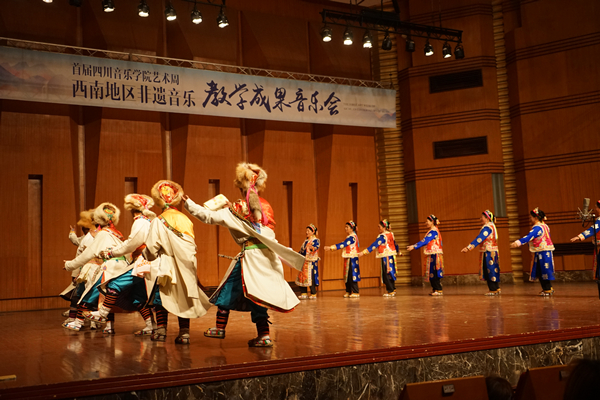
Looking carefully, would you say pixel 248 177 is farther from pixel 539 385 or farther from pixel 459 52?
pixel 459 52

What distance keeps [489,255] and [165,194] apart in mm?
6331

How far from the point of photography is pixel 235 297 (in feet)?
14.2

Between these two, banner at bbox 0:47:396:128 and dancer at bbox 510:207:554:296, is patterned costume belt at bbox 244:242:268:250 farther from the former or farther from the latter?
banner at bbox 0:47:396:128

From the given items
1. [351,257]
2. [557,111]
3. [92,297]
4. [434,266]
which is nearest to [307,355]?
[92,297]

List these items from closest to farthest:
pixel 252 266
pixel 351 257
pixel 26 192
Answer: pixel 252 266, pixel 26 192, pixel 351 257

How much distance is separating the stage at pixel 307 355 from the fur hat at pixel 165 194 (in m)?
1.24

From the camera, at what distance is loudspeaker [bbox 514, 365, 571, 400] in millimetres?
3257

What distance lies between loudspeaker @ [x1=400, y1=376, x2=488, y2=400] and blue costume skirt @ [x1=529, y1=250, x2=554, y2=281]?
608 centimetres

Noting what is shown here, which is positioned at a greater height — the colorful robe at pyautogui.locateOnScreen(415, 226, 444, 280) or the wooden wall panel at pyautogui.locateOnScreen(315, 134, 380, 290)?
the wooden wall panel at pyautogui.locateOnScreen(315, 134, 380, 290)

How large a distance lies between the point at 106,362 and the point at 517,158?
1087 cm

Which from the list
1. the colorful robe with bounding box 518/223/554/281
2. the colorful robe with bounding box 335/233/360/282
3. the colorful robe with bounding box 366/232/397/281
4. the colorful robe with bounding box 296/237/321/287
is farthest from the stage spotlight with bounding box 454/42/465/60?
the colorful robe with bounding box 296/237/321/287

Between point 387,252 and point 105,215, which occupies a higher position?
point 105,215

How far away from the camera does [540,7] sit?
12.1 m

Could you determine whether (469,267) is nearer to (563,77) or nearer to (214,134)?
(563,77)
